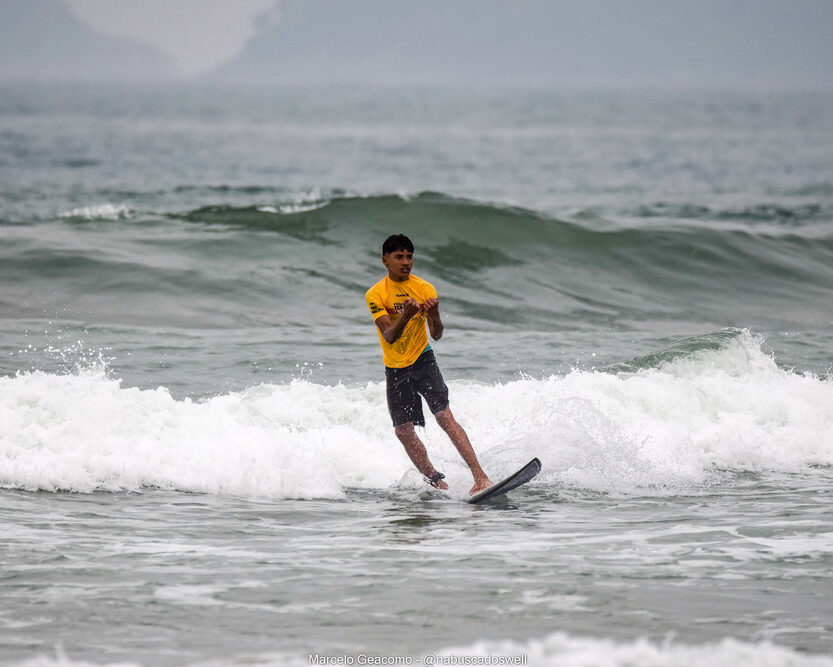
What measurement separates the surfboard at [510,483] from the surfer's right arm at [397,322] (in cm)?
134

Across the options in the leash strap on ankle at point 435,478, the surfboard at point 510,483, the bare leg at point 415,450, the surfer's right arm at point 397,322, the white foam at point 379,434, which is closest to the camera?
the surfer's right arm at point 397,322

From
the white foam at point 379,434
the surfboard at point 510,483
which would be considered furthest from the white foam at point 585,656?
Result: the white foam at point 379,434

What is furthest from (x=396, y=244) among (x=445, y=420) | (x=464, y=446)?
(x=464, y=446)

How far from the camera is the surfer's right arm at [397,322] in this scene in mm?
7504

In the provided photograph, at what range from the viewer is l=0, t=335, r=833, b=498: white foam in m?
8.79

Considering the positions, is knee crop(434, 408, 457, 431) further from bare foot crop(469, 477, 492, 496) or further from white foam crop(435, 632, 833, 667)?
white foam crop(435, 632, 833, 667)

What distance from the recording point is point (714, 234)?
22719 mm

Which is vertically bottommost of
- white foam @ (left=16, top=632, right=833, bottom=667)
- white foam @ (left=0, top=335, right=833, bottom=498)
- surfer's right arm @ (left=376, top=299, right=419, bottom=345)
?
white foam @ (left=16, top=632, right=833, bottom=667)

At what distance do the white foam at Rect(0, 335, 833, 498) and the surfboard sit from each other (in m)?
0.39

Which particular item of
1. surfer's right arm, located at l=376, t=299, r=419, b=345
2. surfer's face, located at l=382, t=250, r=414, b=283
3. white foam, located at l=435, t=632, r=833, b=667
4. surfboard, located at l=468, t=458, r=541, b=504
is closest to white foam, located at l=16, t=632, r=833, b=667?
white foam, located at l=435, t=632, r=833, b=667

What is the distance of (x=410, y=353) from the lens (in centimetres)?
813

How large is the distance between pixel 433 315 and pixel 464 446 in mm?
1119

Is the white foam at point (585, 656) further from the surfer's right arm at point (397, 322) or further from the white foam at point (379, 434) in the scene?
the white foam at point (379, 434)

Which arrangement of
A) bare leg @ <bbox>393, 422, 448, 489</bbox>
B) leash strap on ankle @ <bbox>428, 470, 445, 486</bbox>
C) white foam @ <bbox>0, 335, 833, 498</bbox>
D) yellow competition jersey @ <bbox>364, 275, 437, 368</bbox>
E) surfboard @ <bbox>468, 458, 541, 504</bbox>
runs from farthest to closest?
white foam @ <bbox>0, 335, 833, 498</bbox> → leash strap on ankle @ <bbox>428, 470, 445, 486</bbox> → bare leg @ <bbox>393, 422, 448, 489</bbox> → surfboard @ <bbox>468, 458, 541, 504</bbox> → yellow competition jersey @ <bbox>364, 275, 437, 368</bbox>
